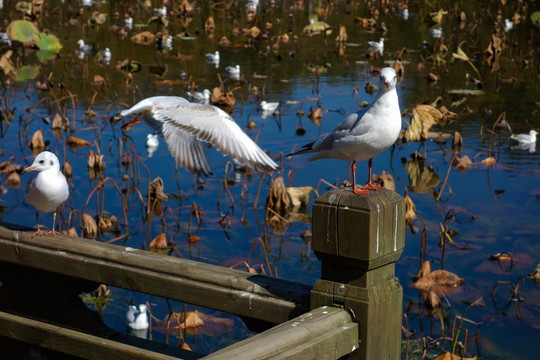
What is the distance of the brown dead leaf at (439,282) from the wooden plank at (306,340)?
3.42 metres

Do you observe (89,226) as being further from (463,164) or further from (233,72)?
(233,72)

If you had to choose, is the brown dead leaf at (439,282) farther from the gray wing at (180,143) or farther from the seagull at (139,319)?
the seagull at (139,319)

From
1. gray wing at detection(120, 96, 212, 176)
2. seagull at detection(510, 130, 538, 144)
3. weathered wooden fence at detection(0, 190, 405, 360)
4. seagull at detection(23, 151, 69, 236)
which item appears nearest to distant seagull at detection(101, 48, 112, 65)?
seagull at detection(510, 130, 538, 144)

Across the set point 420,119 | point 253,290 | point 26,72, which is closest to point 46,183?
point 253,290

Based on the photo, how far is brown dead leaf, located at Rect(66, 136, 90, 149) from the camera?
28.6ft

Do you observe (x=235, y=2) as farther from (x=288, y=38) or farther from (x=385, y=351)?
(x=385, y=351)

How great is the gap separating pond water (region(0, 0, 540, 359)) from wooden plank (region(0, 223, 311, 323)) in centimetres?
218

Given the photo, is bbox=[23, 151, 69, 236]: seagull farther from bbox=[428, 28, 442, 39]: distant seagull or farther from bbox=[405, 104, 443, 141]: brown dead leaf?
bbox=[428, 28, 442, 39]: distant seagull

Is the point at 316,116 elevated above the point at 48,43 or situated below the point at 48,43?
below

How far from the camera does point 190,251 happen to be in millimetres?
6203

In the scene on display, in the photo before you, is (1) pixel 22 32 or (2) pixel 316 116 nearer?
(2) pixel 316 116

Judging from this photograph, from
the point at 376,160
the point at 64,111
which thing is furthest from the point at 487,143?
the point at 64,111

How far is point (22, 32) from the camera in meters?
14.0

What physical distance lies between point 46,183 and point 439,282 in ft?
9.55
